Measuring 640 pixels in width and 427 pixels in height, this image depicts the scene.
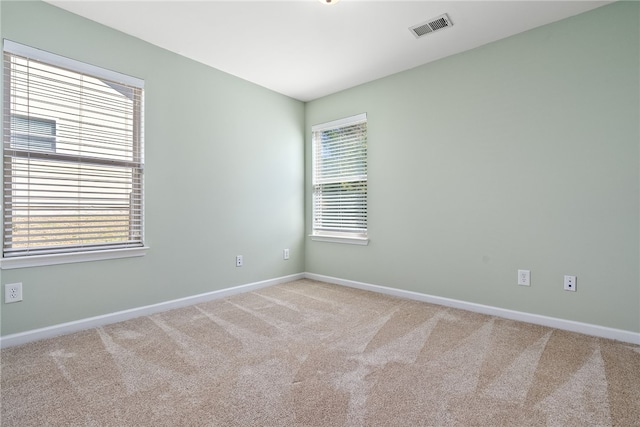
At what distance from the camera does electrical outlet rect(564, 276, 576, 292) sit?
7.93 feet

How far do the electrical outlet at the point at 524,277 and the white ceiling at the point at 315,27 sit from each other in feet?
6.69

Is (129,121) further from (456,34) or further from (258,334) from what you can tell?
(456,34)

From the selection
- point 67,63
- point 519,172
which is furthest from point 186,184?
point 519,172

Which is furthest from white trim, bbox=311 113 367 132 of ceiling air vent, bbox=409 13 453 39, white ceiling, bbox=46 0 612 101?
ceiling air vent, bbox=409 13 453 39

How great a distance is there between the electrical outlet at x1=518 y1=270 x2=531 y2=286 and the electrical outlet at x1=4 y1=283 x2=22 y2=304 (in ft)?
12.6

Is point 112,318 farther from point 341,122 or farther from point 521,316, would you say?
point 521,316

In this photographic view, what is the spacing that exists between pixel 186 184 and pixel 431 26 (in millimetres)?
2610

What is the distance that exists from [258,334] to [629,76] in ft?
10.8

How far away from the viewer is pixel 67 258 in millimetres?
2352

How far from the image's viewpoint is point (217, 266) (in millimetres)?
3330

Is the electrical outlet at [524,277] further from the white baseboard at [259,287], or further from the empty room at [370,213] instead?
the white baseboard at [259,287]

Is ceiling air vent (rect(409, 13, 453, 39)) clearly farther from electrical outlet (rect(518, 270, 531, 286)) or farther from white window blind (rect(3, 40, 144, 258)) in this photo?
white window blind (rect(3, 40, 144, 258))

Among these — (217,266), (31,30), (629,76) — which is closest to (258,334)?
(217,266)

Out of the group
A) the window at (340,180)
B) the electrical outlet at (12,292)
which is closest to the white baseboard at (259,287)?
the electrical outlet at (12,292)
